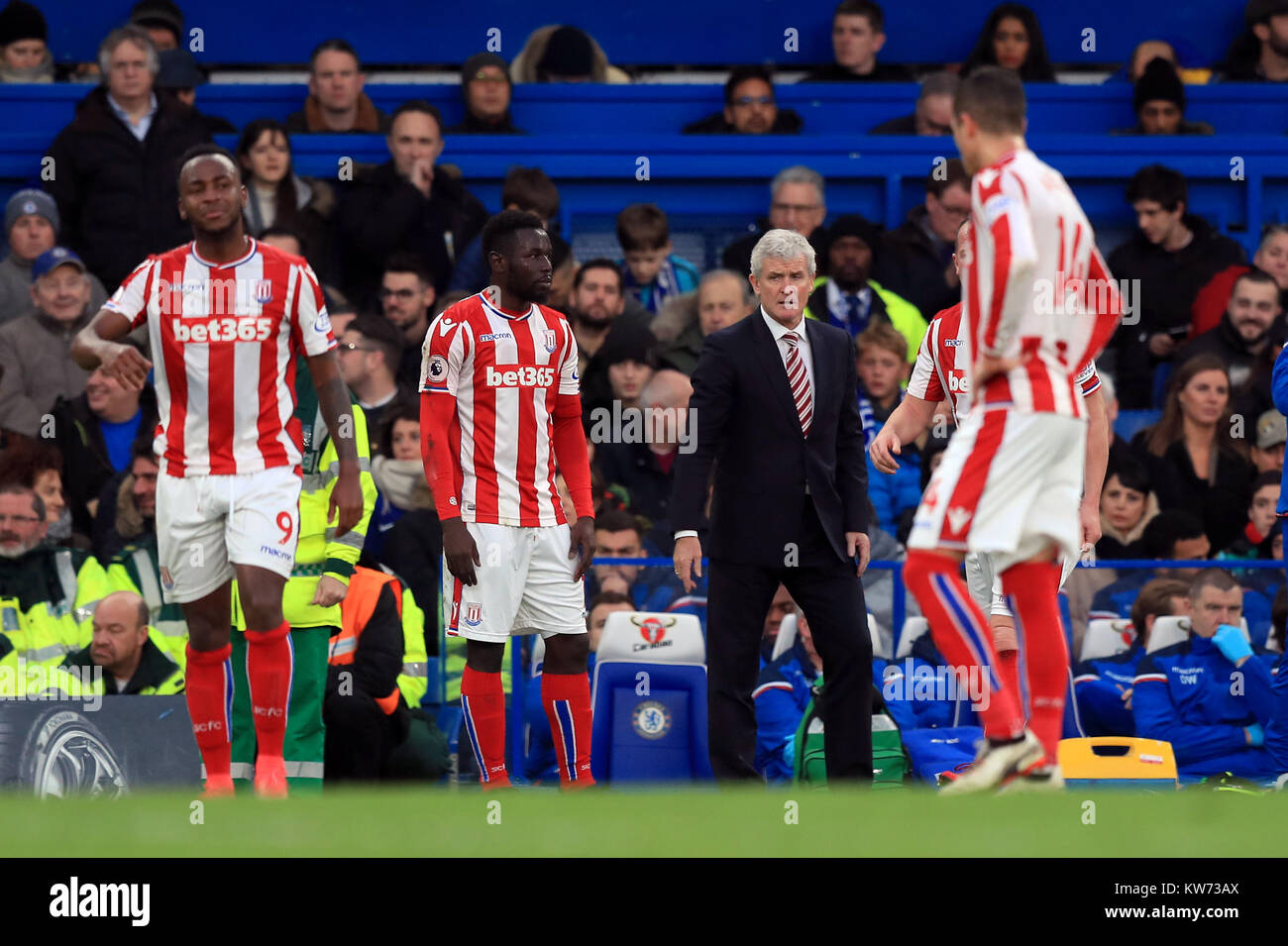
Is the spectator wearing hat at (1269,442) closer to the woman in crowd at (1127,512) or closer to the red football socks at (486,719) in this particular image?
the woman in crowd at (1127,512)

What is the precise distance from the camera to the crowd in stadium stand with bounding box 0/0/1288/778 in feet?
23.7

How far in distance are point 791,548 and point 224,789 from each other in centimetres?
209

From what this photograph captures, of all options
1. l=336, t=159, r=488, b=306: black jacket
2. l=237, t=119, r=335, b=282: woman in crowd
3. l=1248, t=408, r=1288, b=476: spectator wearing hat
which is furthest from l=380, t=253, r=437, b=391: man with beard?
l=1248, t=408, r=1288, b=476: spectator wearing hat

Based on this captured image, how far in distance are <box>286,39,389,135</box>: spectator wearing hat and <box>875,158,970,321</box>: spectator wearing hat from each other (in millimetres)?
3190

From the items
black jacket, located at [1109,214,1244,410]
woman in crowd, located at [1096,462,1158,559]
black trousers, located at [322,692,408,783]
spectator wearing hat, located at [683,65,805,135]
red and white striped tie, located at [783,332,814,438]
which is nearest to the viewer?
red and white striped tie, located at [783,332,814,438]

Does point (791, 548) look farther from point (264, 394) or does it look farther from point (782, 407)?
point (264, 394)

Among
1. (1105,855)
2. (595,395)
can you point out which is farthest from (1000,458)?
(595,395)

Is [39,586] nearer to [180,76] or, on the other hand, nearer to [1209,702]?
[180,76]

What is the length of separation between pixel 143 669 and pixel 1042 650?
4.06 m

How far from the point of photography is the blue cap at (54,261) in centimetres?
873

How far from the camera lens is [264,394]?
549 centimetres

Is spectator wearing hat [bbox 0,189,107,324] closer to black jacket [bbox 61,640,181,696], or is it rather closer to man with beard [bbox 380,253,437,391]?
man with beard [bbox 380,253,437,391]

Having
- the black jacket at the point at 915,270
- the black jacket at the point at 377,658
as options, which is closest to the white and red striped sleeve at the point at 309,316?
the black jacket at the point at 377,658

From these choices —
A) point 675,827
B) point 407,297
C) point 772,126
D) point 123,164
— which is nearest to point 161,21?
point 123,164
